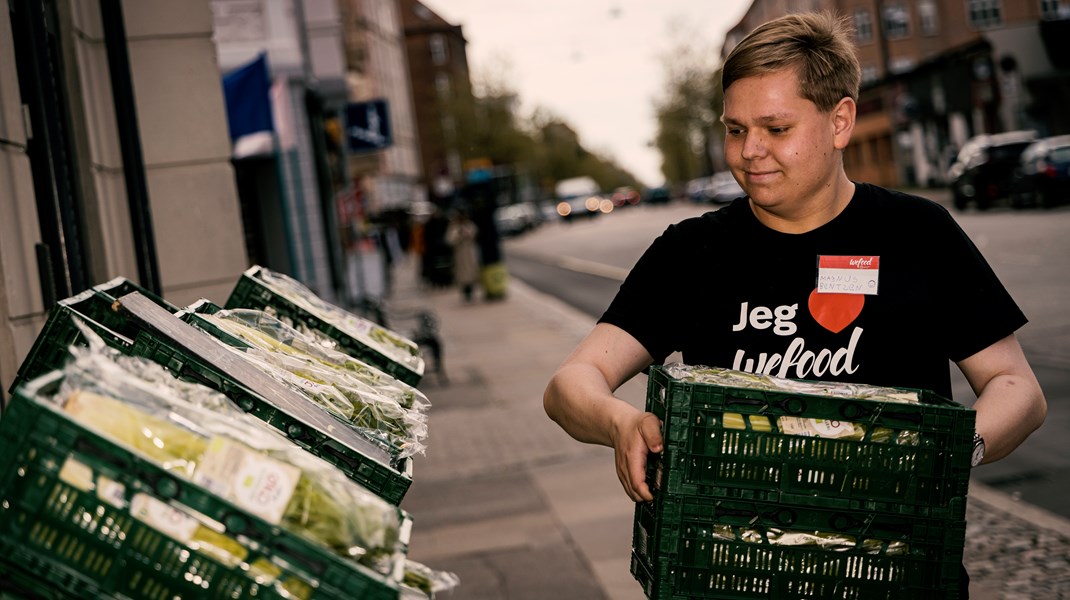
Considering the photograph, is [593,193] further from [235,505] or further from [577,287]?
[235,505]

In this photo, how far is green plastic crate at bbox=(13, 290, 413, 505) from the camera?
2.33 meters

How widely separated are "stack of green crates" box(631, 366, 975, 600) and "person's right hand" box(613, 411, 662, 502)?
5 cm

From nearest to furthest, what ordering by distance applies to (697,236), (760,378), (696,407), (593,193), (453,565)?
(696,407), (760,378), (697,236), (453,565), (593,193)

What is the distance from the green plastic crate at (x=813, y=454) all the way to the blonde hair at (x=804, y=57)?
76cm

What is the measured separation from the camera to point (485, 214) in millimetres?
26609

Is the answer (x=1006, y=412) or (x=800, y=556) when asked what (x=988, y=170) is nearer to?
(x=1006, y=412)

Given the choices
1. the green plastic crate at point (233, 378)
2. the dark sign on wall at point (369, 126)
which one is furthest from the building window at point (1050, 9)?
the green plastic crate at point (233, 378)

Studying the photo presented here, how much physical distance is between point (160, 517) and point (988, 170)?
102 ft

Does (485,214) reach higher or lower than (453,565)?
higher

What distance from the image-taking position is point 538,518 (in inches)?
295

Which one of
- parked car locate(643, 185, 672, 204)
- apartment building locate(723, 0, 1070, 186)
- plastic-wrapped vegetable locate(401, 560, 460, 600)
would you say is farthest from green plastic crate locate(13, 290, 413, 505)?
parked car locate(643, 185, 672, 204)

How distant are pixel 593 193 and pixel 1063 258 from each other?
6455 centimetres

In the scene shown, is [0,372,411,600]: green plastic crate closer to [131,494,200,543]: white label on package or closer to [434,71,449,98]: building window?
[131,494,200,543]: white label on package

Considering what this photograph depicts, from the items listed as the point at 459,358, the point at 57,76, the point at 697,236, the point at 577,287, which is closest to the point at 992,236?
the point at 577,287
